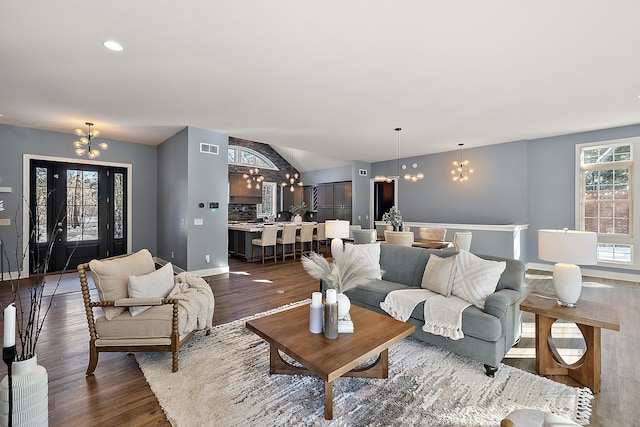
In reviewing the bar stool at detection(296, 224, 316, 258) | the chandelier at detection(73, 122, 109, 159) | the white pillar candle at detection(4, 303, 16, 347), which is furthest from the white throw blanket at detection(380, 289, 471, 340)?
the chandelier at detection(73, 122, 109, 159)

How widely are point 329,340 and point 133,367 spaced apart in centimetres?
173

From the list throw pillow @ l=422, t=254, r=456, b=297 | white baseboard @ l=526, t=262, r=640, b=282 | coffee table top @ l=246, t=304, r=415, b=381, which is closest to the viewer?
coffee table top @ l=246, t=304, r=415, b=381

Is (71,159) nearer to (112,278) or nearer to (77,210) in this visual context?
(77,210)

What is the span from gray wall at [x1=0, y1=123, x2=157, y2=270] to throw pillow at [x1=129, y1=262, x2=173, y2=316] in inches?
191

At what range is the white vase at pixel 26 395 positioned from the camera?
1.41 meters

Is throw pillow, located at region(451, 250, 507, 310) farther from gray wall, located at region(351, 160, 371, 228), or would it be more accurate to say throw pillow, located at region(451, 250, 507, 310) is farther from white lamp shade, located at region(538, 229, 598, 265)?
gray wall, located at region(351, 160, 371, 228)

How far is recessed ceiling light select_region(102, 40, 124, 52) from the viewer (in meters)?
2.66

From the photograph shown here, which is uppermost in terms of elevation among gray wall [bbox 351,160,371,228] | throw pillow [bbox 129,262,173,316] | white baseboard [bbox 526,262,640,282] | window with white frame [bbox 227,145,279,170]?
window with white frame [bbox 227,145,279,170]

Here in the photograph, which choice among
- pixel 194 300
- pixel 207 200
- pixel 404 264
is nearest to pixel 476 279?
pixel 404 264

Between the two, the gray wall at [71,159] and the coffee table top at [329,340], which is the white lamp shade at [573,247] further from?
the gray wall at [71,159]

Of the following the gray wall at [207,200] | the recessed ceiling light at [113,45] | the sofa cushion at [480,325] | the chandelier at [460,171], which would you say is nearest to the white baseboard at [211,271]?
the gray wall at [207,200]

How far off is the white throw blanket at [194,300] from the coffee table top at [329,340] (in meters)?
0.66

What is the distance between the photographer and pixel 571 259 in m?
2.37

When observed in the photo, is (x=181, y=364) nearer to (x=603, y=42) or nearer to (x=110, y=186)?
(x=603, y=42)
